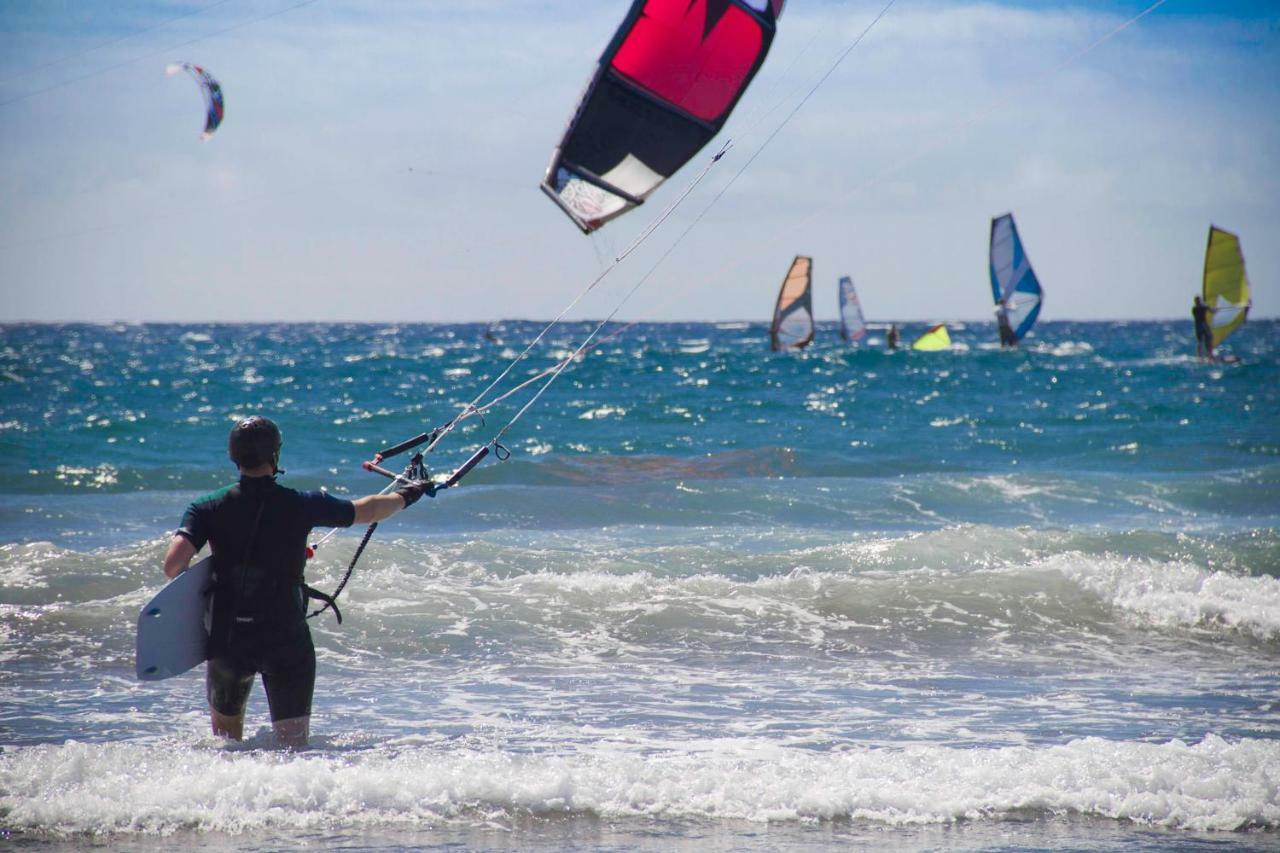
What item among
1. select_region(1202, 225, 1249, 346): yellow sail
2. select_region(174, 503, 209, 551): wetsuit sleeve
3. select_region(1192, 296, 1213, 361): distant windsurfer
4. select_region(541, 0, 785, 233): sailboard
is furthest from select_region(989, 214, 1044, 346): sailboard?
select_region(174, 503, 209, 551): wetsuit sleeve

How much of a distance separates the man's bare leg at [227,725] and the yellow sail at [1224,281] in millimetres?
31178

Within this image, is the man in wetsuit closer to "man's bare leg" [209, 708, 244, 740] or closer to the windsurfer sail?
"man's bare leg" [209, 708, 244, 740]

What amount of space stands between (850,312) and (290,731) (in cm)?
4616

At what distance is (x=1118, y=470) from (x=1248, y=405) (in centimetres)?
913

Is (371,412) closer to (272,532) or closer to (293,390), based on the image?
(293,390)

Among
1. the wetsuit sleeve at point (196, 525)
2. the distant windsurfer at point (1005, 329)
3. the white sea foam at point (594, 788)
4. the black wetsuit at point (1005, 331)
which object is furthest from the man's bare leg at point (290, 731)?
the black wetsuit at point (1005, 331)

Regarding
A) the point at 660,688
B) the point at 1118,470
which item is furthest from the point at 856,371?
the point at 660,688

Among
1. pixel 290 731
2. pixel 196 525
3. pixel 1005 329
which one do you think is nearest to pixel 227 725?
pixel 290 731

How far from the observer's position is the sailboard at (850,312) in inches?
1905

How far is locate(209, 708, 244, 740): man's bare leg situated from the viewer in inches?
171

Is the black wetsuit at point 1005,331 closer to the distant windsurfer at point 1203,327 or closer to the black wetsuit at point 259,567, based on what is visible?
the distant windsurfer at point 1203,327

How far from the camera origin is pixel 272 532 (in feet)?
13.2

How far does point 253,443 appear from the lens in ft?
13.0

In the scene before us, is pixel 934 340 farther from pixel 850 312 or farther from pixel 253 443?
pixel 253 443
